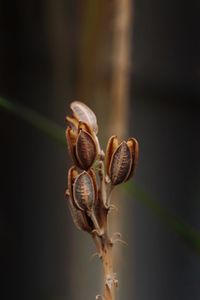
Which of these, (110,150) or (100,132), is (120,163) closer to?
(110,150)

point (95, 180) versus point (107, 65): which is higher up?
point (107, 65)

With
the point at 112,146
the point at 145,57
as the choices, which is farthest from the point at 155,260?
the point at 112,146

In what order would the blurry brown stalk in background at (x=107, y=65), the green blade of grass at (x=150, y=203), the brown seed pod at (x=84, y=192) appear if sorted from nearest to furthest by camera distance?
the brown seed pod at (x=84, y=192)
the green blade of grass at (x=150, y=203)
the blurry brown stalk in background at (x=107, y=65)

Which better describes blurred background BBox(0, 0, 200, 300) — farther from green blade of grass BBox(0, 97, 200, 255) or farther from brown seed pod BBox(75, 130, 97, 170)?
brown seed pod BBox(75, 130, 97, 170)

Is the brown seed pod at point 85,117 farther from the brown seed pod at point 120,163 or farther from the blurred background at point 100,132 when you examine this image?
the blurred background at point 100,132

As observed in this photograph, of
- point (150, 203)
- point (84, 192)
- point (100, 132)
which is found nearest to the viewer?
point (84, 192)

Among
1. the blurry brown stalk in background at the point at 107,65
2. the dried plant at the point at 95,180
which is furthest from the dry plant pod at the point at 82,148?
the blurry brown stalk in background at the point at 107,65

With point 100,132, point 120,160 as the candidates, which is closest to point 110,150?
point 120,160

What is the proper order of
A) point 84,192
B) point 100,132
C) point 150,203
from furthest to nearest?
point 100,132 → point 150,203 → point 84,192
